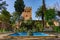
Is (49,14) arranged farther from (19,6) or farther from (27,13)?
(19,6)

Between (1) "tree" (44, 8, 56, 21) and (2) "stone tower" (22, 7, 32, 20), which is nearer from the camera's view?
(1) "tree" (44, 8, 56, 21)

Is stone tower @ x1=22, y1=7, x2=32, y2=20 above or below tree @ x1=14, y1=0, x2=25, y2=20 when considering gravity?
below

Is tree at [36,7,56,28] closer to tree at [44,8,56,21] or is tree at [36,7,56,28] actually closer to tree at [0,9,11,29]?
tree at [44,8,56,21]

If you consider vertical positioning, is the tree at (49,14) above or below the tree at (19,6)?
below

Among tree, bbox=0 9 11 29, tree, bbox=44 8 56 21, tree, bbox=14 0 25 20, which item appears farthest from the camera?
tree, bbox=14 0 25 20

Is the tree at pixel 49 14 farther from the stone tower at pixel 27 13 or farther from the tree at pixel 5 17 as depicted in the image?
the tree at pixel 5 17

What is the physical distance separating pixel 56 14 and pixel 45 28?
158 cm

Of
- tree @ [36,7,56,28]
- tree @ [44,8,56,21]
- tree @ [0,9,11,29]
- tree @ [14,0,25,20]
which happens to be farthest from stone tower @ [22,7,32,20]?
tree @ [0,9,11,29]

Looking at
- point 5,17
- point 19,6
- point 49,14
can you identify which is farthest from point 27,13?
point 5,17

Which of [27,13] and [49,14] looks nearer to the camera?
[49,14]

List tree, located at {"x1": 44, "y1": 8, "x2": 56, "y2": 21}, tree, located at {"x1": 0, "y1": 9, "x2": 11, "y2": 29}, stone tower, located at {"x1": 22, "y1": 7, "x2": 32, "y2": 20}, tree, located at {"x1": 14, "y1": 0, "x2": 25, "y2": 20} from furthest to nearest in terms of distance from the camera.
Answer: tree, located at {"x1": 14, "y1": 0, "x2": 25, "y2": 20} → stone tower, located at {"x1": 22, "y1": 7, "x2": 32, "y2": 20} → tree, located at {"x1": 44, "y1": 8, "x2": 56, "y2": 21} → tree, located at {"x1": 0, "y1": 9, "x2": 11, "y2": 29}

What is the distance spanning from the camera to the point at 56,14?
588 inches

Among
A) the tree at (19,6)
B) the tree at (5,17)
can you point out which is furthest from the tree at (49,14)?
the tree at (5,17)

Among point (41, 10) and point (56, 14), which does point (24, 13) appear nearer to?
point (41, 10)
